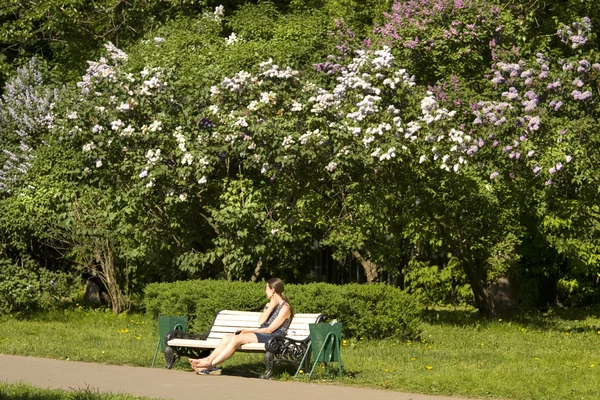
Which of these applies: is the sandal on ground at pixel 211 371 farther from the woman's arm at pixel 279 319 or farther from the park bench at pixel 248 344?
the woman's arm at pixel 279 319

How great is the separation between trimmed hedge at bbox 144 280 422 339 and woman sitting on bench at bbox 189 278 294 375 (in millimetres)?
2797

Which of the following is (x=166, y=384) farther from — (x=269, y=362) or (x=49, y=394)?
(x=49, y=394)

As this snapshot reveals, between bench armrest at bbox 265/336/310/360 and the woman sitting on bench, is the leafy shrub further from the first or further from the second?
bench armrest at bbox 265/336/310/360

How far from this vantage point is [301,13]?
2372cm

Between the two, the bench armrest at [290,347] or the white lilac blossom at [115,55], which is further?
the white lilac blossom at [115,55]

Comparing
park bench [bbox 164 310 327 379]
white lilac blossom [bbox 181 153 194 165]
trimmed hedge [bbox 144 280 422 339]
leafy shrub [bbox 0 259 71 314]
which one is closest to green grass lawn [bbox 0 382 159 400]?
park bench [bbox 164 310 327 379]

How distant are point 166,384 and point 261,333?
4.60ft

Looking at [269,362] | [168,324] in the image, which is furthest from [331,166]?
[269,362]

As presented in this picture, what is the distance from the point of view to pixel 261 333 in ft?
39.1

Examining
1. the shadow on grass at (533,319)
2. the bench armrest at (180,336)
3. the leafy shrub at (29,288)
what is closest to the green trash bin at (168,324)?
the bench armrest at (180,336)

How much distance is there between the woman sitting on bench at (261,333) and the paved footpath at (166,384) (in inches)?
6.5

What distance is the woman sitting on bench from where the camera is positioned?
38.4 ft

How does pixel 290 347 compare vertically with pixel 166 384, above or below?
above

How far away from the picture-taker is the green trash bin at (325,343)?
11.4m
